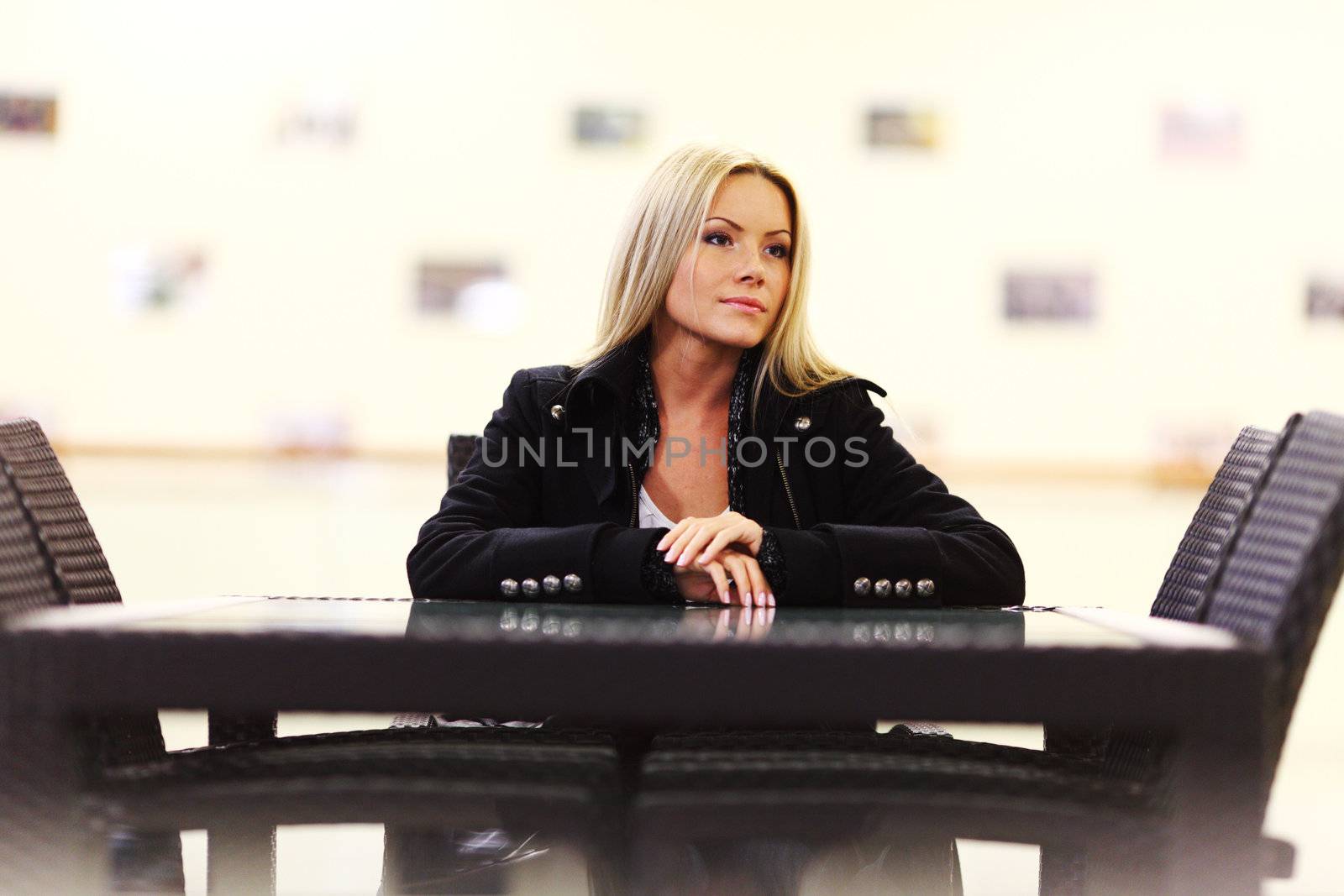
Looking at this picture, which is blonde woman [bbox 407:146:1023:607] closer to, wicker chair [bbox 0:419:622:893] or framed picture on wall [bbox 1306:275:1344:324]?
wicker chair [bbox 0:419:622:893]

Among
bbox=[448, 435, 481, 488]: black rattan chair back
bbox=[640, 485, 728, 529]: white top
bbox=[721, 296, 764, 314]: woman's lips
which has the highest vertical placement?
bbox=[721, 296, 764, 314]: woman's lips

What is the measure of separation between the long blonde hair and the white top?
0.24 m

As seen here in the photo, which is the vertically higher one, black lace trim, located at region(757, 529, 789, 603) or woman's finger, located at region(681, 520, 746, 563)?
woman's finger, located at region(681, 520, 746, 563)

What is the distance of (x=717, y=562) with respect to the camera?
155cm

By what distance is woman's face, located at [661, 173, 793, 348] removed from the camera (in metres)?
1.95

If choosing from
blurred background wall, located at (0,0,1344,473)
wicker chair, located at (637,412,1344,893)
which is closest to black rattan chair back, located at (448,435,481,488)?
wicker chair, located at (637,412,1344,893)

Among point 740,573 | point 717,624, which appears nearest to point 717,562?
point 740,573

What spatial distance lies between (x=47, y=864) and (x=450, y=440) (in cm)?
126

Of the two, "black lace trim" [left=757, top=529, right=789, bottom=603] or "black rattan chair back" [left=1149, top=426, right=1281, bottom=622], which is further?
"black lace trim" [left=757, top=529, right=789, bottom=603]

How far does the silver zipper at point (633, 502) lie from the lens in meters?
1.93

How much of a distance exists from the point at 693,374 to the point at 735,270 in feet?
0.61

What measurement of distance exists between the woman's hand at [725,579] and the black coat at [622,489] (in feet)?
0.31

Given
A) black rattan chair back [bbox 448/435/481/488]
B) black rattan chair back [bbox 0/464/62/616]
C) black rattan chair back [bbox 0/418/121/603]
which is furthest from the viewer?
black rattan chair back [bbox 448/435/481/488]

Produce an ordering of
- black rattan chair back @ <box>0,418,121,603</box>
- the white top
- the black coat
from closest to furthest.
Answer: black rattan chair back @ <box>0,418,121,603</box> < the black coat < the white top
